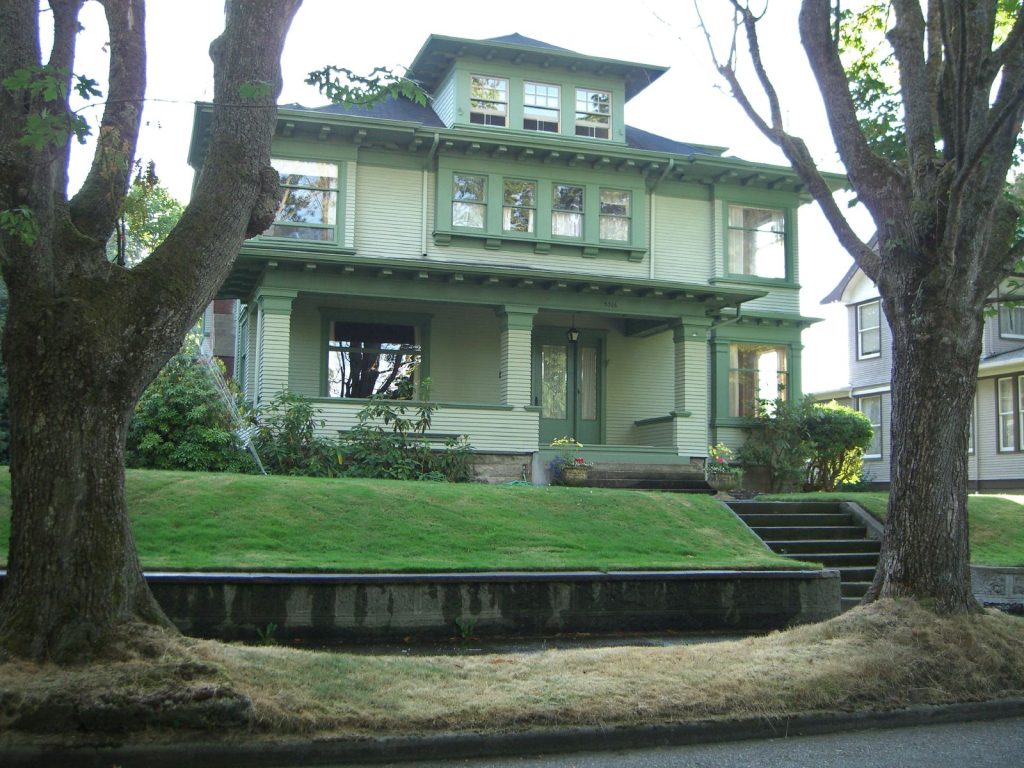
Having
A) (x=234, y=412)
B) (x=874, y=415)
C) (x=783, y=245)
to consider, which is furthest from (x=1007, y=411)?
(x=234, y=412)

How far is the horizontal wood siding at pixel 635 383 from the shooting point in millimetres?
23516

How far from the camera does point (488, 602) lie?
10602 mm

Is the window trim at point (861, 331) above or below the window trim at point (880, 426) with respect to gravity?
above

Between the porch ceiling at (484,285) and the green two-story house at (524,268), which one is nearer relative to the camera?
the porch ceiling at (484,285)

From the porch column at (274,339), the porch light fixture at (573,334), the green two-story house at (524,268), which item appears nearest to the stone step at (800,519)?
the green two-story house at (524,268)

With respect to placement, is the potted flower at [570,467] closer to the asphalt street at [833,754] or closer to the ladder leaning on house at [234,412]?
the ladder leaning on house at [234,412]

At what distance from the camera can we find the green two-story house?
20.5 m

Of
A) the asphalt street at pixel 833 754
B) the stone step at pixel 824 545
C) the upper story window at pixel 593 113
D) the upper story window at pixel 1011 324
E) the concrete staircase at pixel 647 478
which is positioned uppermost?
the upper story window at pixel 593 113

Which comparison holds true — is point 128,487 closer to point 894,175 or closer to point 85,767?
point 85,767

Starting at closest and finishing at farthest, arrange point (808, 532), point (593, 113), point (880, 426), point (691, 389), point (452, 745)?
point (452, 745) < point (808, 532) < point (691, 389) < point (593, 113) < point (880, 426)

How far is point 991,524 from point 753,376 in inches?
310

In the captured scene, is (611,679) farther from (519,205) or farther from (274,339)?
(519,205)

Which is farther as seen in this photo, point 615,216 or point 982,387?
point 982,387

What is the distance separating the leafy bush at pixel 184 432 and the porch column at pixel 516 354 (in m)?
5.39
